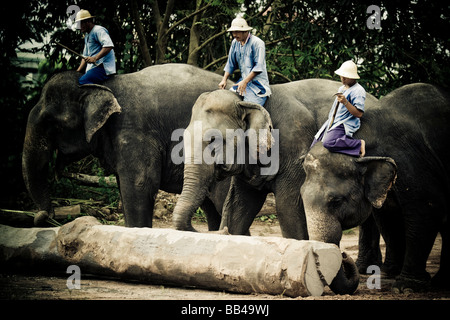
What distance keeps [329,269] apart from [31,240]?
3.09 m

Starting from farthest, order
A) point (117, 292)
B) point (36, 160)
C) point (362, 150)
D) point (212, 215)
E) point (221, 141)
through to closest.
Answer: point (212, 215) < point (36, 160) < point (221, 141) < point (362, 150) < point (117, 292)

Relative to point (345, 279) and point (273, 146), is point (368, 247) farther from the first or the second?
point (345, 279)

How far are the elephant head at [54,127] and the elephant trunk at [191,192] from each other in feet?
6.05

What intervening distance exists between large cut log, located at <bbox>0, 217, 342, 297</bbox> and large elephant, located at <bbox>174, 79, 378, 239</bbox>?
34.8 inches

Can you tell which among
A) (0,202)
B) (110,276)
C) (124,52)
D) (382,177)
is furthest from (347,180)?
(124,52)

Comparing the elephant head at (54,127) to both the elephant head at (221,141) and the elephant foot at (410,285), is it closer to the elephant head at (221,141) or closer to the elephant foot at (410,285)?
the elephant head at (221,141)

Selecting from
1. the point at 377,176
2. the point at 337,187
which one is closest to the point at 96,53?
the point at 337,187

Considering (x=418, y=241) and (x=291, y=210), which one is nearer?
(x=418, y=241)

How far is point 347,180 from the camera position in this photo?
6707mm

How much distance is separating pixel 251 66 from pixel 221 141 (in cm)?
102

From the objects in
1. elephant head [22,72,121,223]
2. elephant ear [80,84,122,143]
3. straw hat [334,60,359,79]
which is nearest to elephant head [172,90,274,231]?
straw hat [334,60,359,79]

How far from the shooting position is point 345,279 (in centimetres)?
598

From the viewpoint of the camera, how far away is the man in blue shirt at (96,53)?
8359 millimetres

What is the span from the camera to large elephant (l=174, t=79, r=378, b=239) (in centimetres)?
714
